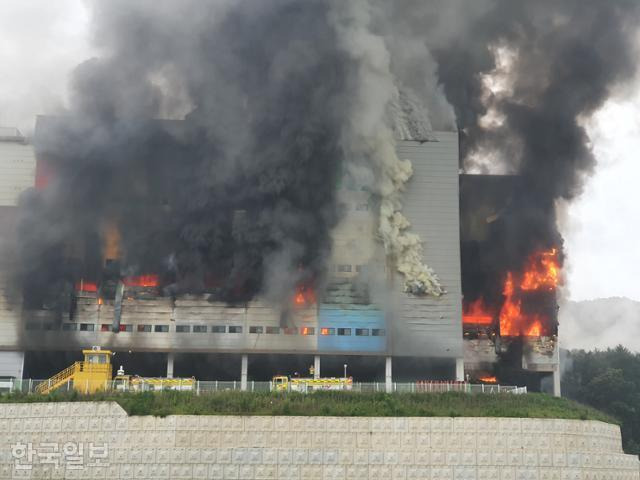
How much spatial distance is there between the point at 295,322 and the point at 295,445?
2783cm

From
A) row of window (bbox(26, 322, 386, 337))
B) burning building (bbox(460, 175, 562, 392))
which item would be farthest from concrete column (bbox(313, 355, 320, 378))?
burning building (bbox(460, 175, 562, 392))

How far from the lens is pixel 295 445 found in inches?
2808

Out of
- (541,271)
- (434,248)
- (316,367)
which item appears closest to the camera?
(316,367)

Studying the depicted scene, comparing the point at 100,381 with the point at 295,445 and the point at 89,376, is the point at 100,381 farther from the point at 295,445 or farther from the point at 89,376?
the point at 295,445

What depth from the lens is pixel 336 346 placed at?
98188 millimetres

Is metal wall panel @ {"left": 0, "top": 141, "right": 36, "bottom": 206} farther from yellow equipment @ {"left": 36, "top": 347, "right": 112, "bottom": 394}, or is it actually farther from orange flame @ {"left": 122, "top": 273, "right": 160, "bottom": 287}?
yellow equipment @ {"left": 36, "top": 347, "right": 112, "bottom": 394}

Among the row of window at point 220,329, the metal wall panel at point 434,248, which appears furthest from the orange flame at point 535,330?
the row of window at point 220,329

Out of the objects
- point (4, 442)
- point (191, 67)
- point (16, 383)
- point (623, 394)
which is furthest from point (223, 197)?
point (623, 394)

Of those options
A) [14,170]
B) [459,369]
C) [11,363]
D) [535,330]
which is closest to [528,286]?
[535,330]

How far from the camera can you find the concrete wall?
70.6 meters

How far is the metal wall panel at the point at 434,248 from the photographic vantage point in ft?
325

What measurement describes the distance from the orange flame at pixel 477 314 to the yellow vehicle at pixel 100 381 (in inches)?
1616

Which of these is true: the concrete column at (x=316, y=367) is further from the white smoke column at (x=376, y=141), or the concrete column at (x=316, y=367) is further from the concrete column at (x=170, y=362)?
the concrete column at (x=170, y=362)

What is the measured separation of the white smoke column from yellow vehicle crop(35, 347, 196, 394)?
29289mm
